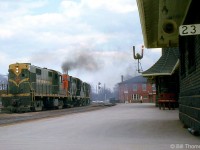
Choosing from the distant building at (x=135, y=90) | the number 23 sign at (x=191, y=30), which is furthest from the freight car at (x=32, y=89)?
the distant building at (x=135, y=90)

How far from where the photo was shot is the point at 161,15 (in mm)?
12250

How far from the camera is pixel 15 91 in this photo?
1128 inches

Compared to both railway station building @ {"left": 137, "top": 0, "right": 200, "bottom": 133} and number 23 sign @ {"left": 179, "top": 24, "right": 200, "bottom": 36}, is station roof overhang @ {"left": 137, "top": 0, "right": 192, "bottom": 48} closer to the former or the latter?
railway station building @ {"left": 137, "top": 0, "right": 200, "bottom": 133}

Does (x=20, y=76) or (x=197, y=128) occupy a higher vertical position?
(x=20, y=76)

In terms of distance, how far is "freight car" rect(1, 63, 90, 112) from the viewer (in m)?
28.1

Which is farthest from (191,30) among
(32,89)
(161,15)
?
(32,89)

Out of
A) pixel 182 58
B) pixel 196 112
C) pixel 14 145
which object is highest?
pixel 182 58

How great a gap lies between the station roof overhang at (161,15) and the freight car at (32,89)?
14902mm

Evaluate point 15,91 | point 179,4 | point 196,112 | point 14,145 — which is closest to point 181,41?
point 179,4

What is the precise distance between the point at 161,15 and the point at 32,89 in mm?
18251

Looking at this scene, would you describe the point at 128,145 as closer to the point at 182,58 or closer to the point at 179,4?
the point at 179,4

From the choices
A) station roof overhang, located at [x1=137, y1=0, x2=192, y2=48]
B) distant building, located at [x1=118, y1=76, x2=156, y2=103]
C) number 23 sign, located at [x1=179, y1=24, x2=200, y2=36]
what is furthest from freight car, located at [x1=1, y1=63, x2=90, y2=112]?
distant building, located at [x1=118, y1=76, x2=156, y2=103]

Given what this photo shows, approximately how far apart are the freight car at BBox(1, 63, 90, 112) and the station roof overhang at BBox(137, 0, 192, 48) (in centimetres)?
1490

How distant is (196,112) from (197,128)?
0.42 m
